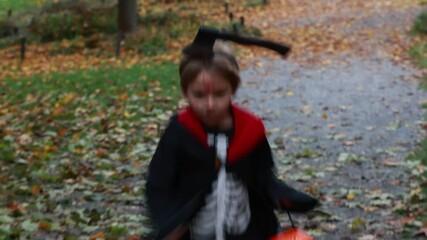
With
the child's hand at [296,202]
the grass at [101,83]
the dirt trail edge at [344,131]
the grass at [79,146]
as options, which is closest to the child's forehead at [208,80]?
the child's hand at [296,202]

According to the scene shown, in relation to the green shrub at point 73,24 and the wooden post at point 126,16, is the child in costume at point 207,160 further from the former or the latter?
the green shrub at point 73,24

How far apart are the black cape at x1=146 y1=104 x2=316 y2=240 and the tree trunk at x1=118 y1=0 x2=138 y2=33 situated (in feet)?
63.8

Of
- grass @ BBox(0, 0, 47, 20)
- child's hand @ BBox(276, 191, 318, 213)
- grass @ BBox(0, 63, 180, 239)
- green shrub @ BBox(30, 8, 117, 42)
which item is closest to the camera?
child's hand @ BBox(276, 191, 318, 213)

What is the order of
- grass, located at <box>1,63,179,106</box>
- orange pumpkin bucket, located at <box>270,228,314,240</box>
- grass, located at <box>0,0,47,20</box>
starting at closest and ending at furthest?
1. orange pumpkin bucket, located at <box>270,228,314,240</box>
2. grass, located at <box>1,63,179,106</box>
3. grass, located at <box>0,0,47,20</box>

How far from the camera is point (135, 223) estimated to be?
670 centimetres

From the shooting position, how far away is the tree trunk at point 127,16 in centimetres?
2209

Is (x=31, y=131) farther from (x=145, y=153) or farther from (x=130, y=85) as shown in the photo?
(x=130, y=85)

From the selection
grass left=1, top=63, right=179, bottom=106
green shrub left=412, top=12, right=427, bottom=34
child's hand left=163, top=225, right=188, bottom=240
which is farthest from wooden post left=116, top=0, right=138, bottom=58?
child's hand left=163, top=225, right=188, bottom=240

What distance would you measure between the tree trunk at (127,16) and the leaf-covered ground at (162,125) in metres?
1.56

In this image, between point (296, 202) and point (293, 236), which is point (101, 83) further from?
point (293, 236)

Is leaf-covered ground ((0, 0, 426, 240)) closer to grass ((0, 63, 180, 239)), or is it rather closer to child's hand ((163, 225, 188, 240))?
grass ((0, 63, 180, 239))

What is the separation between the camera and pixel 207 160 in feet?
9.37

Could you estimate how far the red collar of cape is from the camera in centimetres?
287

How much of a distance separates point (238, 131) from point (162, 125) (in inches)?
331
